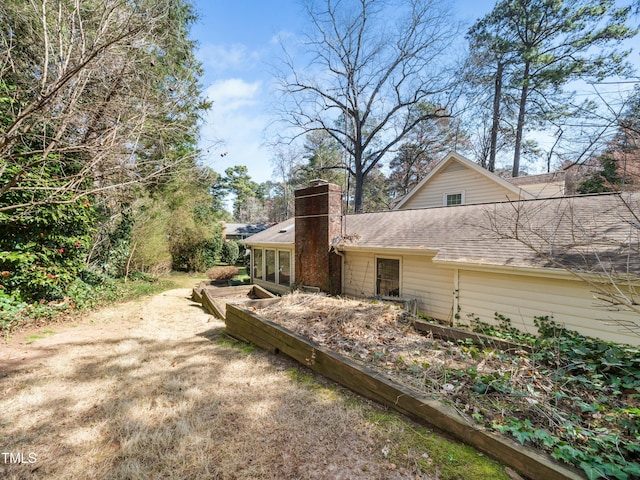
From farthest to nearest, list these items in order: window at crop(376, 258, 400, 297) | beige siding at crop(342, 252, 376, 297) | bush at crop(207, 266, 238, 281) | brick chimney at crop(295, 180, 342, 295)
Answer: bush at crop(207, 266, 238, 281) → brick chimney at crop(295, 180, 342, 295) → beige siding at crop(342, 252, 376, 297) → window at crop(376, 258, 400, 297)

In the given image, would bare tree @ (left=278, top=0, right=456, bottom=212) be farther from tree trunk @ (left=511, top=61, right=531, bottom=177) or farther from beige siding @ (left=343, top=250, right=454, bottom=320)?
beige siding @ (left=343, top=250, right=454, bottom=320)

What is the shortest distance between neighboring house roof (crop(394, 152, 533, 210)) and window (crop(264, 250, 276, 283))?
8.17 meters

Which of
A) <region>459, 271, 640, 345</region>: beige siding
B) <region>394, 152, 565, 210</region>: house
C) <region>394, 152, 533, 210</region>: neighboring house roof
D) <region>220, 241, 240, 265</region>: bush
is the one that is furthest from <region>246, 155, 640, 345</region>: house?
<region>220, 241, 240, 265</region>: bush

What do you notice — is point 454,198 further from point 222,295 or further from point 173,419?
point 173,419

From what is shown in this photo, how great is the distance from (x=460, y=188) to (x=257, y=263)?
1098cm

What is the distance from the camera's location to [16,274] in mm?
5891

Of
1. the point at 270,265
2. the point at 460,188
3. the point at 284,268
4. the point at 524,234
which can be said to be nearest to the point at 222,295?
the point at 284,268

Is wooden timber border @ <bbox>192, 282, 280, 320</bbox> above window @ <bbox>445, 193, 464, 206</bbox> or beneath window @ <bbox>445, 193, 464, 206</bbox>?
beneath

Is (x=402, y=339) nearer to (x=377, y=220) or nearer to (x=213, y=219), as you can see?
(x=377, y=220)

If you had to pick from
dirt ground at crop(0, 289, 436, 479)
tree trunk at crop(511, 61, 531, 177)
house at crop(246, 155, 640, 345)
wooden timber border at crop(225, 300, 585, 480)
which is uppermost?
tree trunk at crop(511, 61, 531, 177)

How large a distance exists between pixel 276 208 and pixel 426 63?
1279 inches

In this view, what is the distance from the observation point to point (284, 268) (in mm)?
11711

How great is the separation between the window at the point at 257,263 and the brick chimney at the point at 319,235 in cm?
474

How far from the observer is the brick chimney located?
8.69m
